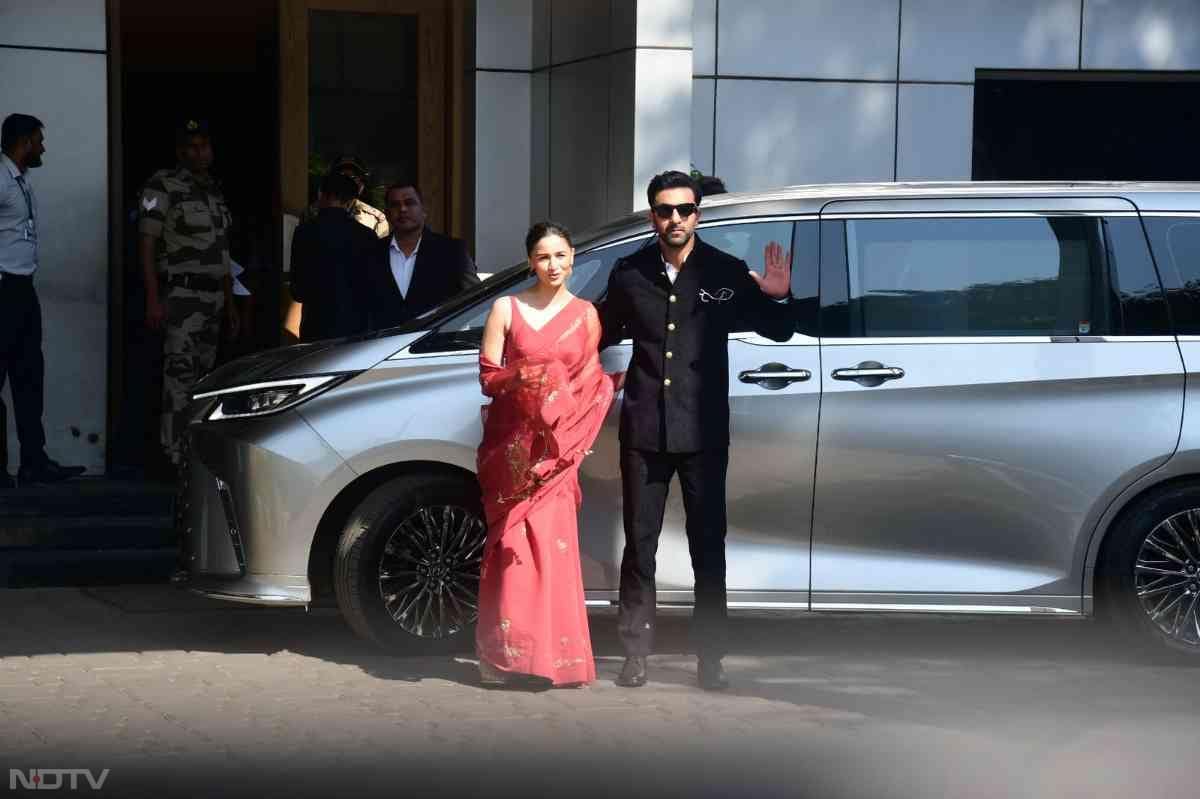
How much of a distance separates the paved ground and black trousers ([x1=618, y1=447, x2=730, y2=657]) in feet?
0.93

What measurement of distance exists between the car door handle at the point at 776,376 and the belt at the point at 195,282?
16.4 ft

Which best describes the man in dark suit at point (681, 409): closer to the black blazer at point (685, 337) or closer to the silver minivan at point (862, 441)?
the black blazer at point (685, 337)

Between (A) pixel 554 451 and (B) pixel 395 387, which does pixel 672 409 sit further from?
(B) pixel 395 387

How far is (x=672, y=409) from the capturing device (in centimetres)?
738

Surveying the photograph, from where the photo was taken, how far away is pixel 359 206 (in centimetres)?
1092

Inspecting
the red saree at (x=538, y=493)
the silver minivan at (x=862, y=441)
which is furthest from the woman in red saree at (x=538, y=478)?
the silver minivan at (x=862, y=441)

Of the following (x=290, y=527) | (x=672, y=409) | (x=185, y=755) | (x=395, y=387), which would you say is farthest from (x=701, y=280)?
(x=185, y=755)

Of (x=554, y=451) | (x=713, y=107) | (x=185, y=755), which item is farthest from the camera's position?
(x=713, y=107)

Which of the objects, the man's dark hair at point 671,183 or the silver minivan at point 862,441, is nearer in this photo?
the man's dark hair at point 671,183

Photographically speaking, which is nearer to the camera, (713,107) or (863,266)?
(863,266)

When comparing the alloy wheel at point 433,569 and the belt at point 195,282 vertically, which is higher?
the belt at point 195,282

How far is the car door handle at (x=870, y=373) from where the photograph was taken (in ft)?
25.4

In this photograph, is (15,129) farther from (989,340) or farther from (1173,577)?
(1173,577)

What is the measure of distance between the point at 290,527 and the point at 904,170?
6541 mm
